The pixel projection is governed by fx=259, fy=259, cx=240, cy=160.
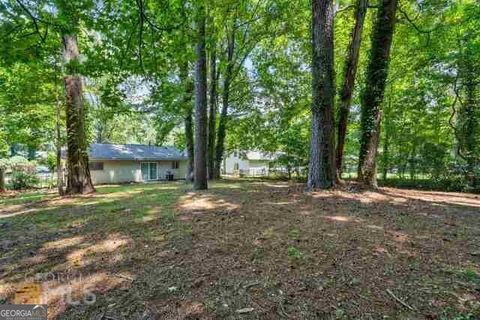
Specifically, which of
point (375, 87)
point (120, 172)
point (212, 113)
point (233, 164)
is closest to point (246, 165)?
point (233, 164)

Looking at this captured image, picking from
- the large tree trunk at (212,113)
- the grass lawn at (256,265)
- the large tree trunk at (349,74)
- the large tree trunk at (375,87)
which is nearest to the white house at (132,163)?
the large tree trunk at (212,113)

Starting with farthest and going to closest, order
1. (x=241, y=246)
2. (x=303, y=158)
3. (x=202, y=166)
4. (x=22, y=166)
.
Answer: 1. (x=22, y=166)
2. (x=303, y=158)
3. (x=202, y=166)
4. (x=241, y=246)

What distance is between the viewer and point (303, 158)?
1571 centimetres

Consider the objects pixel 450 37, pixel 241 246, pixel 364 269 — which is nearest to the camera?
pixel 364 269

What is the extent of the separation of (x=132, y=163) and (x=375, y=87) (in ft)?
62.8

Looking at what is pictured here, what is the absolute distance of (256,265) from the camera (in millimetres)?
2594

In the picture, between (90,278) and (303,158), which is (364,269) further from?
(303,158)

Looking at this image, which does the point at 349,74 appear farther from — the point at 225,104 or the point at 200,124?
the point at 225,104

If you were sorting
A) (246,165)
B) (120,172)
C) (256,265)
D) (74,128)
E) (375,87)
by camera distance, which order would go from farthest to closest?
1. (246,165)
2. (120,172)
3. (74,128)
4. (375,87)
5. (256,265)

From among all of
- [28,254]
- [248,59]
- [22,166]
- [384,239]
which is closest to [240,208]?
[384,239]

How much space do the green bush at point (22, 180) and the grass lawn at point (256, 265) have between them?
616 inches

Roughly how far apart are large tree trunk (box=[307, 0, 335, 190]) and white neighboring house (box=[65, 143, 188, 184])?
16.5 metres

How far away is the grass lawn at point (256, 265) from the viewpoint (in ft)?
6.46

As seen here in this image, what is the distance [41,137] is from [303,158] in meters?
15.2
